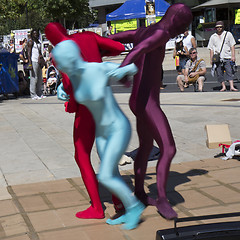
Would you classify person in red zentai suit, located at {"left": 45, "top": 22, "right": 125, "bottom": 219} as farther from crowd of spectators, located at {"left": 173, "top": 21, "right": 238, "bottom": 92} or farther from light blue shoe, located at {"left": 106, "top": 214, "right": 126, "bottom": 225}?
crowd of spectators, located at {"left": 173, "top": 21, "right": 238, "bottom": 92}

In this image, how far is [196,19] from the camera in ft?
138

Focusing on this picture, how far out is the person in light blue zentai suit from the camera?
13.5 feet

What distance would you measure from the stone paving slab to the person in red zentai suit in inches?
7.7

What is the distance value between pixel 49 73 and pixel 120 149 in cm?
1212

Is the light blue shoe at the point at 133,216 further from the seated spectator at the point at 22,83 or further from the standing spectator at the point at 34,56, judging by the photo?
the seated spectator at the point at 22,83

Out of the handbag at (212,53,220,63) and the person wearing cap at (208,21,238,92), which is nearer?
the person wearing cap at (208,21,238,92)

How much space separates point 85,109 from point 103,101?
43 centimetres

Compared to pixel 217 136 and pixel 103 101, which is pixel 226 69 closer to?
pixel 217 136

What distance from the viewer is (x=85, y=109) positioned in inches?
179

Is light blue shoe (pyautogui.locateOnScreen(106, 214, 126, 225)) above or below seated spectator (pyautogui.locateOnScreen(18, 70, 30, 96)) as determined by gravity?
above

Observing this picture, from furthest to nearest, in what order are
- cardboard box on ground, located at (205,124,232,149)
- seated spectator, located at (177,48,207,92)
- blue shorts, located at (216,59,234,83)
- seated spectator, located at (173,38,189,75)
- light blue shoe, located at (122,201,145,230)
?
seated spectator, located at (173,38,189,75), blue shorts, located at (216,59,234,83), seated spectator, located at (177,48,207,92), cardboard box on ground, located at (205,124,232,149), light blue shoe, located at (122,201,145,230)

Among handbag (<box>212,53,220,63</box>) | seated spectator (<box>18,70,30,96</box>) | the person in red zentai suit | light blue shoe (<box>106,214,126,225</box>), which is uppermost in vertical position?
the person in red zentai suit

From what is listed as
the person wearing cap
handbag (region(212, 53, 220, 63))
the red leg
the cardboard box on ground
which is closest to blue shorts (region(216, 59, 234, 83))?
the person wearing cap

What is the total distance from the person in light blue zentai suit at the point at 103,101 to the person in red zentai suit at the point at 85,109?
14.2 inches
